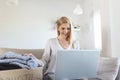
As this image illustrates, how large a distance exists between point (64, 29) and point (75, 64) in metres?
0.54

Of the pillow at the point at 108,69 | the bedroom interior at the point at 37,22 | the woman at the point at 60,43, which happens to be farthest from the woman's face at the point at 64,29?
the bedroom interior at the point at 37,22

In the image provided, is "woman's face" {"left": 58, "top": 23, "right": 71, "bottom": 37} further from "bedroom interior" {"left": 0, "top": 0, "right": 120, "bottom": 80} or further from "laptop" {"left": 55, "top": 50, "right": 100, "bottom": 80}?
"bedroom interior" {"left": 0, "top": 0, "right": 120, "bottom": 80}

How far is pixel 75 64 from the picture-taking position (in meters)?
1.32

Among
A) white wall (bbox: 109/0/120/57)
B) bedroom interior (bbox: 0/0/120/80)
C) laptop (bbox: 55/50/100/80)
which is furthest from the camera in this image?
bedroom interior (bbox: 0/0/120/80)

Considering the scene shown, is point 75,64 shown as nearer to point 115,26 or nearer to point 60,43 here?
point 60,43

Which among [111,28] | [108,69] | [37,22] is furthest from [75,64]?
[37,22]

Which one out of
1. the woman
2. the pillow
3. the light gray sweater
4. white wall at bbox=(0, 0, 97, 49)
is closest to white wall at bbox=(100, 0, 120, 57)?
the pillow

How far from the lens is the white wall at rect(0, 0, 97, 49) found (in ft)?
12.0

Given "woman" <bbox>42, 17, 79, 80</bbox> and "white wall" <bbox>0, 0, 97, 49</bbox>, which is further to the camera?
"white wall" <bbox>0, 0, 97, 49</bbox>

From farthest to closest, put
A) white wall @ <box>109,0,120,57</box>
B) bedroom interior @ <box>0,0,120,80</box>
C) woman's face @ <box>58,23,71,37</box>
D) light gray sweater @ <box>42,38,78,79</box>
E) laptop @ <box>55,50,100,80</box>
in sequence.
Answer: bedroom interior @ <box>0,0,120,80</box> < white wall @ <box>109,0,120,57</box> < woman's face @ <box>58,23,71,37</box> < light gray sweater @ <box>42,38,78,79</box> < laptop @ <box>55,50,100,80</box>

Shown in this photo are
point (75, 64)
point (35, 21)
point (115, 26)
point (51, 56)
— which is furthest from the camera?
point (35, 21)

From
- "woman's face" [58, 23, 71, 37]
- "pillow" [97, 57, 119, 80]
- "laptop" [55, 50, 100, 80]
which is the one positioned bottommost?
"pillow" [97, 57, 119, 80]

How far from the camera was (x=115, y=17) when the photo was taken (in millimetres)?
2031

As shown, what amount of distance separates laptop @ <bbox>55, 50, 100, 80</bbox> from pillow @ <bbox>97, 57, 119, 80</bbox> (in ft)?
1.11
